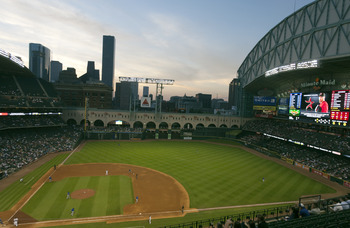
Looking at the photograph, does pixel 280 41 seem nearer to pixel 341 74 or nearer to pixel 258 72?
pixel 258 72

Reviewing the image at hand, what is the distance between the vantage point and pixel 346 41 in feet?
122

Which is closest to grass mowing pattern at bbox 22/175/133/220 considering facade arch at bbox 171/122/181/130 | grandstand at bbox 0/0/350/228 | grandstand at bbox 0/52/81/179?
grandstand at bbox 0/0/350/228

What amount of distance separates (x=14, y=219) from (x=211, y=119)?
2754 inches

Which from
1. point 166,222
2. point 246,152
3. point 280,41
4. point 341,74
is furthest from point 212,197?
point 280,41

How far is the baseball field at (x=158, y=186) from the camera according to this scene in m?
24.3

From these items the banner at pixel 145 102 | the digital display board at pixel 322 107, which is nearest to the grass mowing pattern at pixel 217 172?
the digital display board at pixel 322 107

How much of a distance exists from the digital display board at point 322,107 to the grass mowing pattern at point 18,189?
57412 mm

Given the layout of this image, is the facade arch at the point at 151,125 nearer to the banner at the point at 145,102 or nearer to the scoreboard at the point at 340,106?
the banner at the point at 145,102

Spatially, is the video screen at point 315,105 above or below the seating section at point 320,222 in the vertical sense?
above

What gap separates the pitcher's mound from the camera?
26.9 m

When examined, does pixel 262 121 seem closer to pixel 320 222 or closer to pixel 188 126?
pixel 188 126

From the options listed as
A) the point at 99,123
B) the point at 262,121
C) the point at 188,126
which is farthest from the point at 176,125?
the point at 262,121

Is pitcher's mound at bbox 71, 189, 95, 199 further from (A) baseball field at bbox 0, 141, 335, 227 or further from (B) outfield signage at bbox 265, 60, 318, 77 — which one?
(B) outfield signage at bbox 265, 60, 318, 77

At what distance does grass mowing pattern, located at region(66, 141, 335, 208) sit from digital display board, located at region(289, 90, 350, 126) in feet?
47.6
